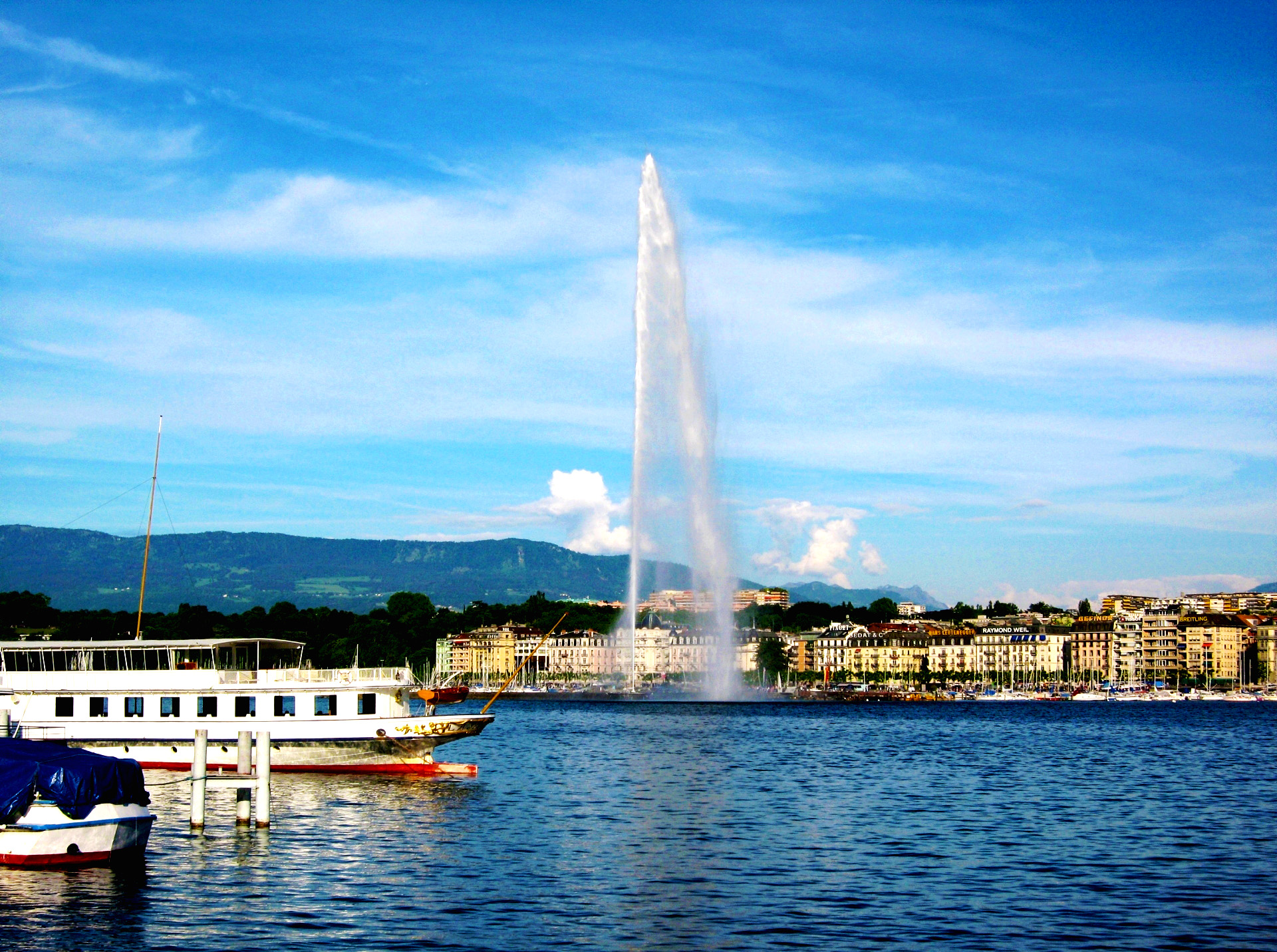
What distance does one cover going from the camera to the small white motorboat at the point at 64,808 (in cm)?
2909

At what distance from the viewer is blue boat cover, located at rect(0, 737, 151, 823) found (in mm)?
29000

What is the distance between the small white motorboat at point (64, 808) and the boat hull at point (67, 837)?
0.01 m

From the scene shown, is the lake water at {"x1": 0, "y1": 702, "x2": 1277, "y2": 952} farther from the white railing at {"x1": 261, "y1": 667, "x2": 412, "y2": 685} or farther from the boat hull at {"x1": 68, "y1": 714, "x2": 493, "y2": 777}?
the white railing at {"x1": 261, "y1": 667, "x2": 412, "y2": 685}

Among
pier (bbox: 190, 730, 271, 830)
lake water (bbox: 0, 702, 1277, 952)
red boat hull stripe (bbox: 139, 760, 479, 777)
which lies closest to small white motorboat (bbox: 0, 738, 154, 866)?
lake water (bbox: 0, 702, 1277, 952)

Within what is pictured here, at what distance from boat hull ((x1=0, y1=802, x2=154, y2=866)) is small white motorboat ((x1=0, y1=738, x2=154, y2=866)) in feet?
0.05

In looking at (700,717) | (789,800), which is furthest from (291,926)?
(700,717)

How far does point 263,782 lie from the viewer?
36.8 metres

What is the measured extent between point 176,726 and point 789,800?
21826mm

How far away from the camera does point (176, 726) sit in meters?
50.1

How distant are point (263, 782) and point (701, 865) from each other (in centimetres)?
1214

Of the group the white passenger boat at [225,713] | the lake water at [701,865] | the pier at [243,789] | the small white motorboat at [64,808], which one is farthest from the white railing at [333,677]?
the small white motorboat at [64,808]

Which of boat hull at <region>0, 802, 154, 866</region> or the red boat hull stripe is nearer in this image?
boat hull at <region>0, 802, 154, 866</region>

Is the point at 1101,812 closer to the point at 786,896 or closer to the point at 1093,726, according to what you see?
the point at 786,896

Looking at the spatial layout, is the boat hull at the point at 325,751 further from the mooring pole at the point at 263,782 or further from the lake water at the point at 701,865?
the mooring pole at the point at 263,782
